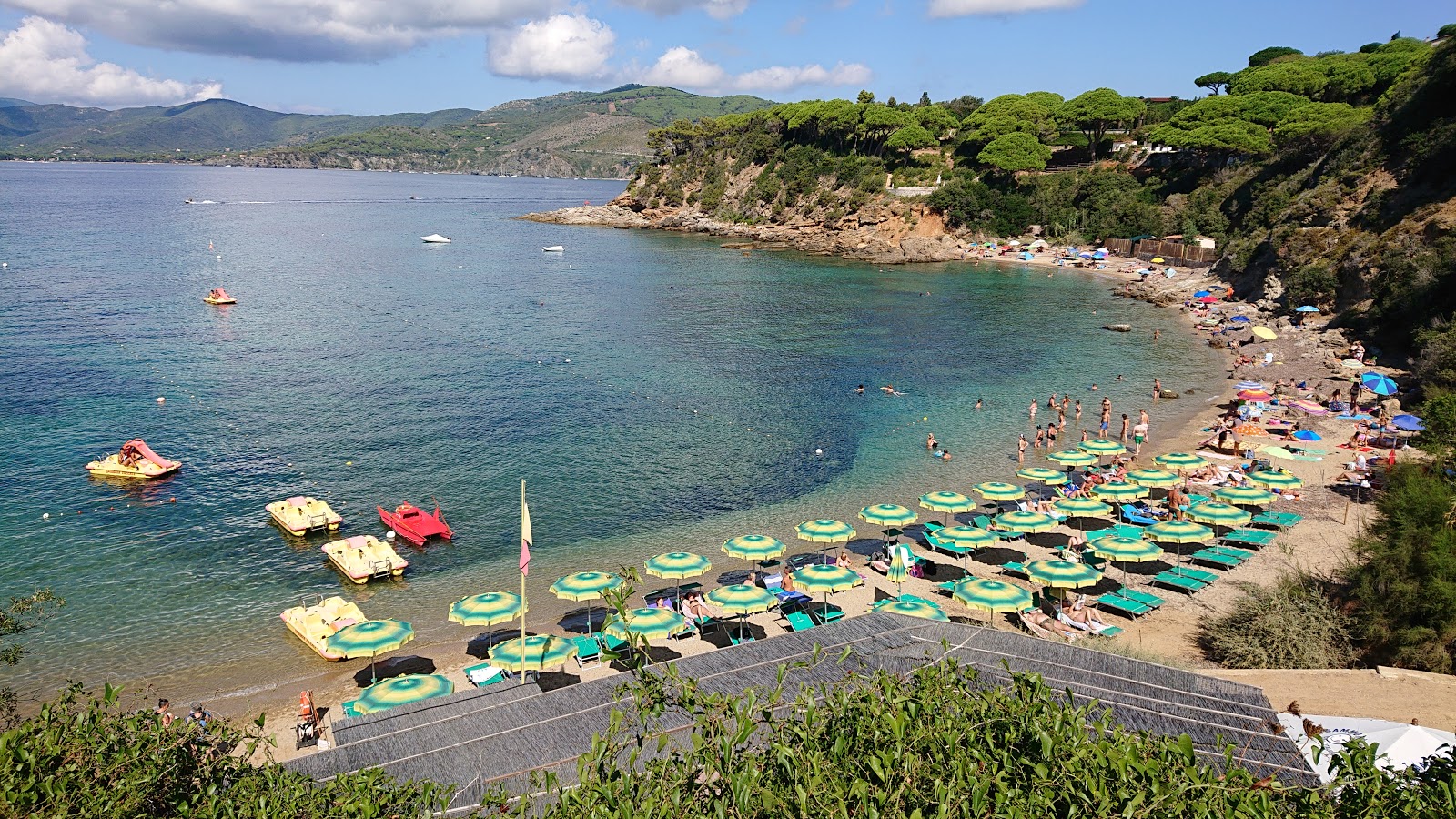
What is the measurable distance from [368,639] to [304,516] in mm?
8739

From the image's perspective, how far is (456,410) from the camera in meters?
34.7

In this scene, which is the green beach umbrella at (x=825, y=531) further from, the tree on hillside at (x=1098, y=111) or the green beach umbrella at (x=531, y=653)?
the tree on hillside at (x=1098, y=111)

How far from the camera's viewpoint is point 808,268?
265 feet

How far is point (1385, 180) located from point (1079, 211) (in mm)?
43463

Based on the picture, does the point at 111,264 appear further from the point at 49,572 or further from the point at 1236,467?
the point at 1236,467

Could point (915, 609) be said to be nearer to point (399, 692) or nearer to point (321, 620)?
point (399, 692)

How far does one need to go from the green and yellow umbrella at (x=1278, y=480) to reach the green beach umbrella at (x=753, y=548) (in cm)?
1579

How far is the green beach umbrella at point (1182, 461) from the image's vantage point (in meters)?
26.5

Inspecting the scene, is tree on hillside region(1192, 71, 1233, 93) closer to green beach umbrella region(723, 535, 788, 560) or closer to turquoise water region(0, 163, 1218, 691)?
turquoise water region(0, 163, 1218, 691)

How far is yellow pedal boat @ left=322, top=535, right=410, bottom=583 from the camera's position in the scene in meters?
20.8

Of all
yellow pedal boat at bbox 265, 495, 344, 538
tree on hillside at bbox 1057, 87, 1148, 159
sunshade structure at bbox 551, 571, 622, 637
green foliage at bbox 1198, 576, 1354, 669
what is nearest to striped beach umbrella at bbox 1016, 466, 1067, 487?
green foliage at bbox 1198, 576, 1354, 669

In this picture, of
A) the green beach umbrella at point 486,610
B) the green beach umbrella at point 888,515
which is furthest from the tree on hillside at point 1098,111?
the green beach umbrella at point 486,610

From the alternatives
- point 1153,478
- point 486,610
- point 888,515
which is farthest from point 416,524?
point 1153,478

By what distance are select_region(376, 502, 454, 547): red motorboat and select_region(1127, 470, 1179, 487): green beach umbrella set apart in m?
20.9
